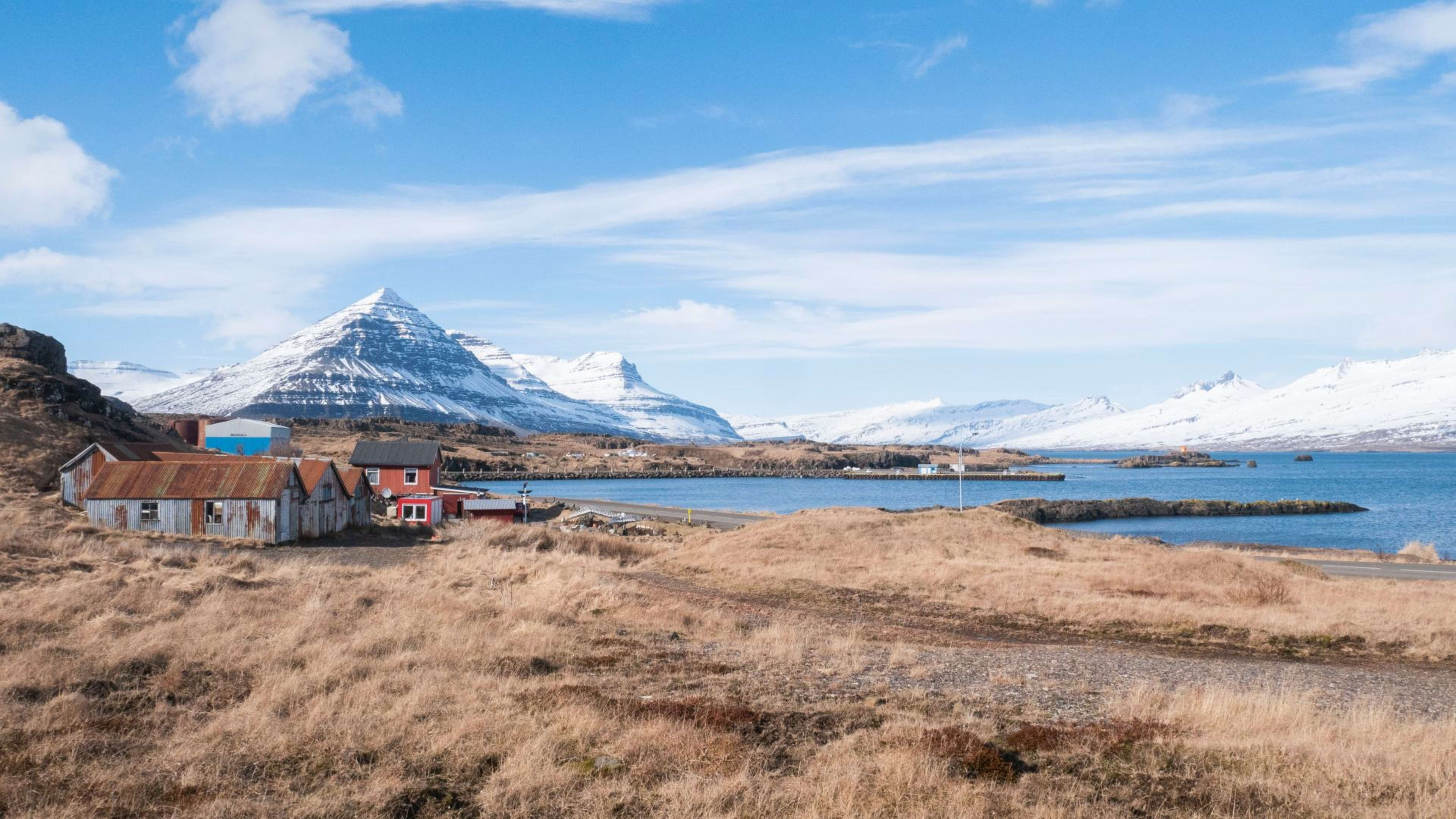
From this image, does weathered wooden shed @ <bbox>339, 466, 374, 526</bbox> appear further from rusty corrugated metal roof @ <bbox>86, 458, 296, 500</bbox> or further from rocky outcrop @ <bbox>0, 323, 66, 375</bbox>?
rocky outcrop @ <bbox>0, 323, 66, 375</bbox>

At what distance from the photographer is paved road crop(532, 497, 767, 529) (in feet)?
228

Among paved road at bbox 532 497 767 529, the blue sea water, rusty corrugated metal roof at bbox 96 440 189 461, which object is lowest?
the blue sea water

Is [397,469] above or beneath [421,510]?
above

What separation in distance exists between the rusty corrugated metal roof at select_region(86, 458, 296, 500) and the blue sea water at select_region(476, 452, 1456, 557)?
54.6 meters

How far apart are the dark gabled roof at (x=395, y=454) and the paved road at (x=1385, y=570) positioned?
58.7 metres

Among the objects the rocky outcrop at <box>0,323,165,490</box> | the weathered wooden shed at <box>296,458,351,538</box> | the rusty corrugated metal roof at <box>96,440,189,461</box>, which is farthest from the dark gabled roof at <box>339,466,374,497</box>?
the rocky outcrop at <box>0,323,165,490</box>

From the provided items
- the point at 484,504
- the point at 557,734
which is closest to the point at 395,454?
the point at 484,504

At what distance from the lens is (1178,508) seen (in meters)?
101

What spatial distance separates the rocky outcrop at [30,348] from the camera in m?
82.6

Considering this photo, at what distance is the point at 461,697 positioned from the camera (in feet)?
43.7

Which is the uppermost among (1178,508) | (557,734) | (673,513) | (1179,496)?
(557,734)

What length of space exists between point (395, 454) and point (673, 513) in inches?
932

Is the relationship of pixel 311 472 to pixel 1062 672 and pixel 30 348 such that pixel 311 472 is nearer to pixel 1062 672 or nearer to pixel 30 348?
pixel 1062 672

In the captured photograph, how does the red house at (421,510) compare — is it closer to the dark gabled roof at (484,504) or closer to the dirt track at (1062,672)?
the dark gabled roof at (484,504)
